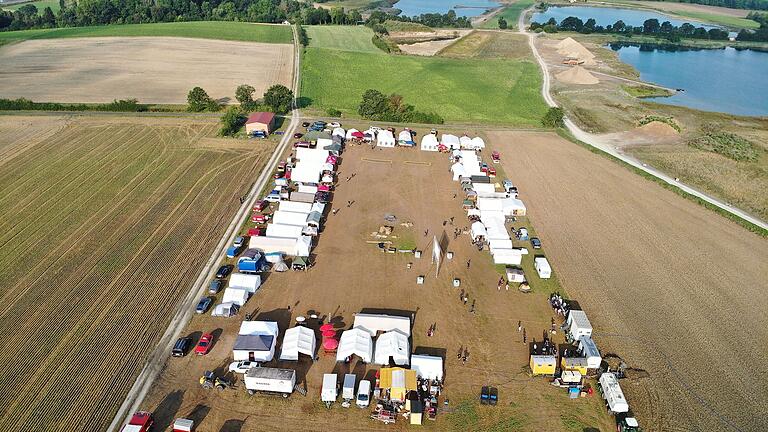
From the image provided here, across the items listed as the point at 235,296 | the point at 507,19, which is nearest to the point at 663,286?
the point at 235,296

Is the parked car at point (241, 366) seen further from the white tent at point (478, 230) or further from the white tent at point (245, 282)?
the white tent at point (478, 230)

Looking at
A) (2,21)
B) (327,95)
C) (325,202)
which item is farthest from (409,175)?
(2,21)

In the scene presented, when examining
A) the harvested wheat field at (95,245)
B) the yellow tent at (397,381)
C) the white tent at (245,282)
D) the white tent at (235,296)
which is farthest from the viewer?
the white tent at (245,282)

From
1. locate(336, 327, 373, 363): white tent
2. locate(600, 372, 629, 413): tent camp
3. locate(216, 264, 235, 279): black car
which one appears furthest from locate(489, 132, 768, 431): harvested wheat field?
locate(216, 264, 235, 279): black car

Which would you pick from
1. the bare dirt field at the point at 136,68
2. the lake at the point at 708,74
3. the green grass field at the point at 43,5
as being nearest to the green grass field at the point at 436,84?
the bare dirt field at the point at 136,68

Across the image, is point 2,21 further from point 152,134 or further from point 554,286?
point 554,286

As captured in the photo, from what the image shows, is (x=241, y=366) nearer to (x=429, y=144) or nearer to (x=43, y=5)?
(x=429, y=144)
